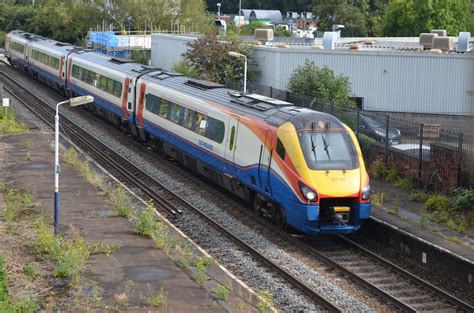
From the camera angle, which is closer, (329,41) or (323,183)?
(323,183)

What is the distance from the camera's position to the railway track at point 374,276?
14.9 meters

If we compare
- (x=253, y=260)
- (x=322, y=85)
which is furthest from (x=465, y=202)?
(x=322, y=85)

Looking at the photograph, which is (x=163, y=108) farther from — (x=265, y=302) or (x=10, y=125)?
(x=265, y=302)

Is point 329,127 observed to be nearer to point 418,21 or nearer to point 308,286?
point 308,286

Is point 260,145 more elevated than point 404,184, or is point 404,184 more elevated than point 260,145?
point 260,145

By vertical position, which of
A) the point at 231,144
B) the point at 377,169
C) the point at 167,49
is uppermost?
the point at 167,49

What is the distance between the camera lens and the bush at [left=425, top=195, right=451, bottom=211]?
Answer: 68.2 ft

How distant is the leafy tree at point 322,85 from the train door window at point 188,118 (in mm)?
9792

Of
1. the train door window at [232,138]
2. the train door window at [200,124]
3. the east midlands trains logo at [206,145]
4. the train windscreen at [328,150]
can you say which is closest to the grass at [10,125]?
the train door window at [200,124]

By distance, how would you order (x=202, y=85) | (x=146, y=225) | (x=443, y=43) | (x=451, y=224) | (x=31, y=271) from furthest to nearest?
(x=443, y=43)
(x=202, y=85)
(x=451, y=224)
(x=146, y=225)
(x=31, y=271)

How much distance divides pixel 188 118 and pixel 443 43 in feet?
67.5

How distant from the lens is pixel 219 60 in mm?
40031

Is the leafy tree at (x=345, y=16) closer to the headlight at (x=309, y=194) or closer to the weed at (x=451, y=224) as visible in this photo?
the weed at (x=451, y=224)

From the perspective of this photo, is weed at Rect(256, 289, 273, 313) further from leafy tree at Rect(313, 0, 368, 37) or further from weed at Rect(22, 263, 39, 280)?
leafy tree at Rect(313, 0, 368, 37)
